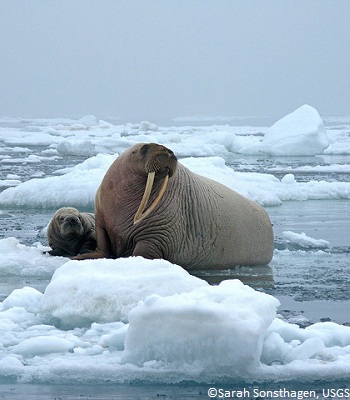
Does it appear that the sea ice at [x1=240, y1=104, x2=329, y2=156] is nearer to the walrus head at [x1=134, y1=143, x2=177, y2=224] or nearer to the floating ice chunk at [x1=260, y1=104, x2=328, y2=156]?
the floating ice chunk at [x1=260, y1=104, x2=328, y2=156]

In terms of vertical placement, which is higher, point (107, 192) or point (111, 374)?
point (107, 192)

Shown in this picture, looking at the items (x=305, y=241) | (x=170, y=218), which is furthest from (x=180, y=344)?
(x=305, y=241)

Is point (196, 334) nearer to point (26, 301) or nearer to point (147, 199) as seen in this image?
point (26, 301)

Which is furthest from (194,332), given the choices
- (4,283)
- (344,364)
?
(4,283)

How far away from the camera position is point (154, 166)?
20.3 ft

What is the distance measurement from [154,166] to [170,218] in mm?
547

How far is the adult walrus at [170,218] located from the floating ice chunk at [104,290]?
4.91ft

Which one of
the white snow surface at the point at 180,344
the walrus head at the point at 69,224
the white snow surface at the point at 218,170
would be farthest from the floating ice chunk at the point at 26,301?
the white snow surface at the point at 218,170

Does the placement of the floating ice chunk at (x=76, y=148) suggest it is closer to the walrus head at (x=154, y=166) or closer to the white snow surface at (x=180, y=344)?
the walrus head at (x=154, y=166)

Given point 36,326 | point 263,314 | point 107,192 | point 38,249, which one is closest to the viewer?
point 263,314

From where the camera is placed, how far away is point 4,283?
5.80 m

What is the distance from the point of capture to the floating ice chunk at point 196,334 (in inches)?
139

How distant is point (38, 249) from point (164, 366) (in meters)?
3.51

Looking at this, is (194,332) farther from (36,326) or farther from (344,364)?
(36,326)
